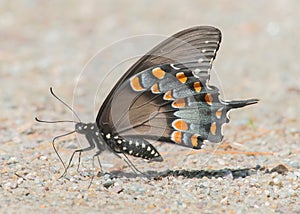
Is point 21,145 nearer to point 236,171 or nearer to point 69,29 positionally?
point 236,171

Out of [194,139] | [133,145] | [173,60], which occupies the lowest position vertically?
[194,139]

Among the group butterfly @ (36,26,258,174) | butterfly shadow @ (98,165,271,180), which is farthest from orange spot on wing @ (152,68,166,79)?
butterfly shadow @ (98,165,271,180)

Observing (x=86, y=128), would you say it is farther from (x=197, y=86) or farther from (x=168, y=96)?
(x=197, y=86)

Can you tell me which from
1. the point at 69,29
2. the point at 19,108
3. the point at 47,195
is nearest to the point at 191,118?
the point at 47,195

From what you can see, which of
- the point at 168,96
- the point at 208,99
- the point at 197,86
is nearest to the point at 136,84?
the point at 168,96

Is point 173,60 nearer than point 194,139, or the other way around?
point 173,60

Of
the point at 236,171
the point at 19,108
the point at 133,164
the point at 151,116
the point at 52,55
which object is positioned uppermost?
the point at 52,55
